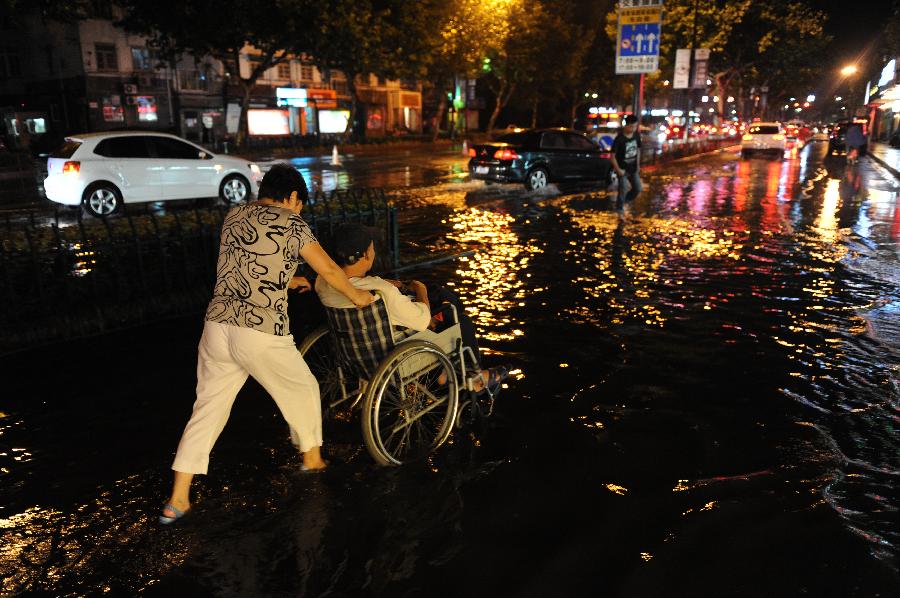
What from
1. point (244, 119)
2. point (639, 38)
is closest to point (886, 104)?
point (639, 38)

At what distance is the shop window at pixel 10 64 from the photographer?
139ft

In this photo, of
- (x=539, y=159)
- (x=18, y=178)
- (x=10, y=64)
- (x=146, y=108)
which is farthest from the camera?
(x=10, y=64)

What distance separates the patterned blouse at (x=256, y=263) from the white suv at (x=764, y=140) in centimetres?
3420

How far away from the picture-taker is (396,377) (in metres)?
4.00

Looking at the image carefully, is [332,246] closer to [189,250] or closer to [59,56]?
[189,250]

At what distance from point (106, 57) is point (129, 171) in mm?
30679

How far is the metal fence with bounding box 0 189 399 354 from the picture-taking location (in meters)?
6.18

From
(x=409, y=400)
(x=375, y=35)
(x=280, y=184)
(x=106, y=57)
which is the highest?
(x=375, y=35)

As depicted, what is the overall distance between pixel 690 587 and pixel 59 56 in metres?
46.6

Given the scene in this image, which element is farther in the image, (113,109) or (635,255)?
(113,109)

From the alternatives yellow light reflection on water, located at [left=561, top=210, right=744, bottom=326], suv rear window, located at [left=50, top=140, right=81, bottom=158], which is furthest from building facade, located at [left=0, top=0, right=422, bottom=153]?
yellow light reflection on water, located at [left=561, top=210, right=744, bottom=326]

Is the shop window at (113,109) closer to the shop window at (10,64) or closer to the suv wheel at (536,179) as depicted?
the shop window at (10,64)

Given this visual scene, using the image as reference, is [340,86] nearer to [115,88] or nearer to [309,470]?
[115,88]

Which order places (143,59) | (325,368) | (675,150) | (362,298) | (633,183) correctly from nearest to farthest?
1. (362,298)
2. (325,368)
3. (633,183)
4. (675,150)
5. (143,59)
